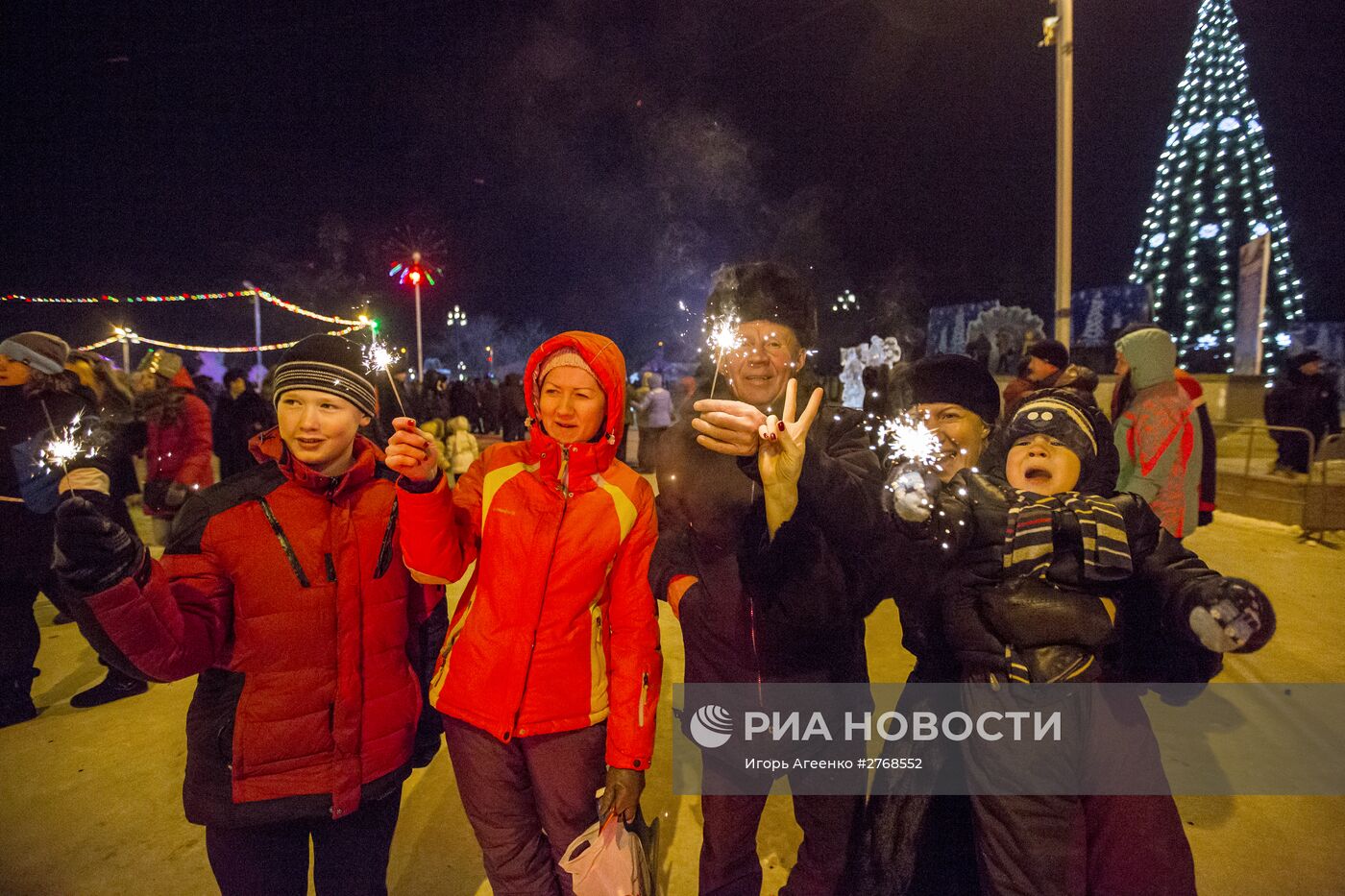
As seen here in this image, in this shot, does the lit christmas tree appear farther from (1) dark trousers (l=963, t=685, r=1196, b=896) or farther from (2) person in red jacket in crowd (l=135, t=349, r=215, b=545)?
(2) person in red jacket in crowd (l=135, t=349, r=215, b=545)

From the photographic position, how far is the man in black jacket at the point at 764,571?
1.94m

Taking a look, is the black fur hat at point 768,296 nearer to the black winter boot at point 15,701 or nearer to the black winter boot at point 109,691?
the black winter boot at point 109,691

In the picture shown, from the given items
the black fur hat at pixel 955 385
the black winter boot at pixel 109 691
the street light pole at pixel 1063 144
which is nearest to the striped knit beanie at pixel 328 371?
the black fur hat at pixel 955 385

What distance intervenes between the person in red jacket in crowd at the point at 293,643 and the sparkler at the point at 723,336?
138 centimetres

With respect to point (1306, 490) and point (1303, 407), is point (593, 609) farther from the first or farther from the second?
point (1303, 407)

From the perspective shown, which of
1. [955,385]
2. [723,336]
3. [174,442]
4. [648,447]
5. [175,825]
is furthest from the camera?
[648,447]

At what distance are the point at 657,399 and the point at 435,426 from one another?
13.6ft

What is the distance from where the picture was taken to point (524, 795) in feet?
6.38

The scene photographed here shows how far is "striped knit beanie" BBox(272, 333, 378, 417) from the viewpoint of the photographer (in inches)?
74.8

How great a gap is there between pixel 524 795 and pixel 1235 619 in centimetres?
216

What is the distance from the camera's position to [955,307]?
133ft

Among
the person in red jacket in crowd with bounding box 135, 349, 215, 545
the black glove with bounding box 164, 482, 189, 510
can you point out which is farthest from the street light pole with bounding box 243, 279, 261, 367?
the black glove with bounding box 164, 482, 189, 510

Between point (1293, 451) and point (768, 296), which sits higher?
point (768, 296)

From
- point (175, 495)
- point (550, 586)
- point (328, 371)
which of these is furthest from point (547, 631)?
point (175, 495)
